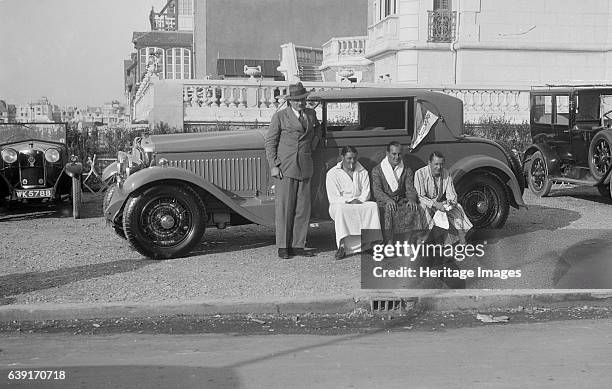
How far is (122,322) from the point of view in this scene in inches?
291

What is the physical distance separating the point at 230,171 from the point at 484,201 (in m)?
3.26

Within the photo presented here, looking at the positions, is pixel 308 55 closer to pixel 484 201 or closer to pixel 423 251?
pixel 484 201

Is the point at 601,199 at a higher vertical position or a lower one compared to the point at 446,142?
lower

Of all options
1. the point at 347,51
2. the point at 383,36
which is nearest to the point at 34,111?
the point at 383,36

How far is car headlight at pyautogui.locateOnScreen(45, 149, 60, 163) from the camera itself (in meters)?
13.6

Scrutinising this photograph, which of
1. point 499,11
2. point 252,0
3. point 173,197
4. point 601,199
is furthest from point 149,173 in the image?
point 252,0

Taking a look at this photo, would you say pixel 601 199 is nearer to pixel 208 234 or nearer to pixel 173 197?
pixel 208 234

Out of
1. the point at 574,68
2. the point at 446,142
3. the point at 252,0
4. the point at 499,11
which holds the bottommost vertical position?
the point at 446,142

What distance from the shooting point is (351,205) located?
379 inches

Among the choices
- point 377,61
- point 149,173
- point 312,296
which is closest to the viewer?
point 312,296

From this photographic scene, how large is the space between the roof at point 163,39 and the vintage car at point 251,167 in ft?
136

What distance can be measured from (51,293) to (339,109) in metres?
4.13

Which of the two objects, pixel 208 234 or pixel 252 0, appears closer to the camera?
pixel 208 234

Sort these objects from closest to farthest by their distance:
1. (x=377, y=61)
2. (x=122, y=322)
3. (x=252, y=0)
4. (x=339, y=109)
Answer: (x=122, y=322)
(x=339, y=109)
(x=377, y=61)
(x=252, y=0)
